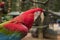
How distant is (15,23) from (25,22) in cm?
3

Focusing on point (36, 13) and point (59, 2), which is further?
point (59, 2)

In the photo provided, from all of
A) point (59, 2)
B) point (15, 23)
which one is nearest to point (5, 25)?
point (15, 23)

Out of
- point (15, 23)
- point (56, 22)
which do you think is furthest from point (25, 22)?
point (56, 22)

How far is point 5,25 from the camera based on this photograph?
1.31ft

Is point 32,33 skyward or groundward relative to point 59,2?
groundward

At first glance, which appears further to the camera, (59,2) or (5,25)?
(59,2)

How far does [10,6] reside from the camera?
49cm

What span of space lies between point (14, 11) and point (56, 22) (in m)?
0.17

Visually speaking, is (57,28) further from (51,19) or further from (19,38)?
(19,38)

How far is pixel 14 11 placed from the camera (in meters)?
0.50

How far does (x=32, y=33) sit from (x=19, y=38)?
0.29 ft

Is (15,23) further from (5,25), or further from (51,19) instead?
(51,19)

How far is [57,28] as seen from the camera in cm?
52

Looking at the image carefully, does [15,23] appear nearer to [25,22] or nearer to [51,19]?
[25,22]
